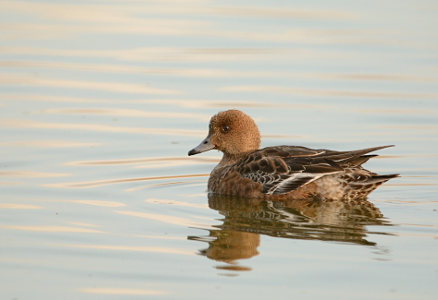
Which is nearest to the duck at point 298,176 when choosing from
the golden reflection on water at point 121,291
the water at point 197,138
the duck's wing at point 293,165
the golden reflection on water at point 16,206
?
the duck's wing at point 293,165

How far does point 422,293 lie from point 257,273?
1237mm

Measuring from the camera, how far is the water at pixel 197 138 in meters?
7.59

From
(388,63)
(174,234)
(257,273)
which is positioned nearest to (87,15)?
(388,63)

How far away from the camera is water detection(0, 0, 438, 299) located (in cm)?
759

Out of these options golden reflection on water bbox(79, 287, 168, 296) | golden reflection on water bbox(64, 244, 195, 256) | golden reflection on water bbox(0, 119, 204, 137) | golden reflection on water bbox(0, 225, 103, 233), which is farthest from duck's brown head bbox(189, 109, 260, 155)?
golden reflection on water bbox(79, 287, 168, 296)

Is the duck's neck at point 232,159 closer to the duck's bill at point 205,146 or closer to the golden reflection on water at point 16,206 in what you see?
the duck's bill at point 205,146

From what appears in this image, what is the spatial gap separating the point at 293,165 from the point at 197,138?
8.59ft

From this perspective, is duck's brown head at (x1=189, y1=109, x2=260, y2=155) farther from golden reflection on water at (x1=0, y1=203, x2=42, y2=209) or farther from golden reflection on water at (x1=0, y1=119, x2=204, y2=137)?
golden reflection on water at (x1=0, y1=203, x2=42, y2=209)

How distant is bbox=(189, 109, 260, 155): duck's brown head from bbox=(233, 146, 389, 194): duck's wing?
0.68 meters

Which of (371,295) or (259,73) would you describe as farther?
(259,73)

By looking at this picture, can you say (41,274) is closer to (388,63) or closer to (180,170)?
(180,170)

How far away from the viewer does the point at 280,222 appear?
9.39m

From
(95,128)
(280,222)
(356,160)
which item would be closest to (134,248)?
(280,222)

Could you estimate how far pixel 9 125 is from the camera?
12.9 metres
